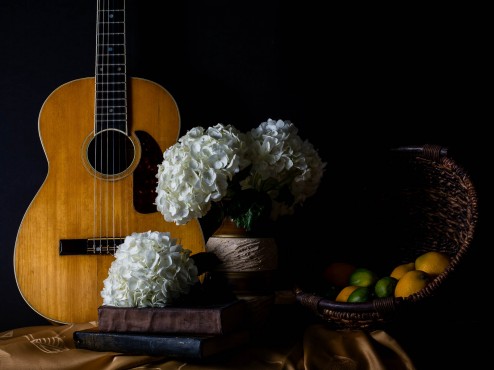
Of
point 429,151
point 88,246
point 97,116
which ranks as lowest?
point 88,246

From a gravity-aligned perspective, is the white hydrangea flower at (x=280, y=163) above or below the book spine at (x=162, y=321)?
above

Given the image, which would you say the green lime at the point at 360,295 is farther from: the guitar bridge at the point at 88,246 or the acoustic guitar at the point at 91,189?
the guitar bridge at the point at 88,246

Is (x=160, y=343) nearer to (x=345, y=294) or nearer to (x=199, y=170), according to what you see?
(x=199, y=170)

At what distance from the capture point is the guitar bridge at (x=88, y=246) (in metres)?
1.82

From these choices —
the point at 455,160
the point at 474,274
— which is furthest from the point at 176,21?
the point at 474,274

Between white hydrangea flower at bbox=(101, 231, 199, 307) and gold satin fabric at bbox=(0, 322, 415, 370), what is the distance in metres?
0.13

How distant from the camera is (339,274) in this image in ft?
5.82

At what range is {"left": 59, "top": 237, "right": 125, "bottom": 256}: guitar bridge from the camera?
182 cm

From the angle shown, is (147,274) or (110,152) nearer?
(147,274)

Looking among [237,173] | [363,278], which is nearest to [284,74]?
[237,173]

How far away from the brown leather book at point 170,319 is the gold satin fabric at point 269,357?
0.22ft

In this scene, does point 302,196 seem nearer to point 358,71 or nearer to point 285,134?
point 285,134

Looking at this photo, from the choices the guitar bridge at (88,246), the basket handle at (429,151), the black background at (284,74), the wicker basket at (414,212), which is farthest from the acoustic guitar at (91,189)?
the basket handle at (429,151)

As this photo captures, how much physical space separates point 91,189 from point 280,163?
0.66 metres
